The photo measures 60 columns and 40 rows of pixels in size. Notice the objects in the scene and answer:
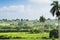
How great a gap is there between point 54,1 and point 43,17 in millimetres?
20528

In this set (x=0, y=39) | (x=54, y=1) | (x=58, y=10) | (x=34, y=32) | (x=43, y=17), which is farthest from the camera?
(x=43, y=17)

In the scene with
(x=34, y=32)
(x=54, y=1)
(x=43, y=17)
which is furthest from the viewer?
(x=43, y=17)

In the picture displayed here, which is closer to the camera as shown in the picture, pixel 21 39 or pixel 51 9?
pixel 21 39

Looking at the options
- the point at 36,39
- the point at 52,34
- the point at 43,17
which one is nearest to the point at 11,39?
the point at 36,39

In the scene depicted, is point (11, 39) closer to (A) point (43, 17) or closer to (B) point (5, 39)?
(B) point (5, 39)

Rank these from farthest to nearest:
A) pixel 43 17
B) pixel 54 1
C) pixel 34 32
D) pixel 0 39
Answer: pixel 43 17, pixel 34 32, pixel 54 1, pixel 0 39

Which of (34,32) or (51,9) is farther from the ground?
(51,9)

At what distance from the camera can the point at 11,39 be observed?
3681cm

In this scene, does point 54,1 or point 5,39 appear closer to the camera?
point 5,39

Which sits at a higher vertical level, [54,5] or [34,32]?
[54,5]

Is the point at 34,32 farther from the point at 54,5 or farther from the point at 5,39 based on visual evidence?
the point at 5,39

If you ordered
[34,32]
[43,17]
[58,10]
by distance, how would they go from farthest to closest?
1. [43,17]
2. [34,32]
3. [58,10]

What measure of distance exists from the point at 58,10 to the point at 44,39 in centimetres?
555

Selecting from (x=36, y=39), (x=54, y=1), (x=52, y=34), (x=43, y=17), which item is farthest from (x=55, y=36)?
(x=43, y=17)
